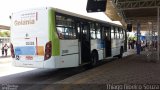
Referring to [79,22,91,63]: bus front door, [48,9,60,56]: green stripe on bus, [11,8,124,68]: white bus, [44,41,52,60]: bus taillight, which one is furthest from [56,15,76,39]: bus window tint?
[79,22,91,63]: bus front door

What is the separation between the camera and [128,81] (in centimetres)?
1016

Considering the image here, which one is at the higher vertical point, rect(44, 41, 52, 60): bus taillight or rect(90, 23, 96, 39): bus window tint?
rect(90, 23, 96, 39): bus window tint

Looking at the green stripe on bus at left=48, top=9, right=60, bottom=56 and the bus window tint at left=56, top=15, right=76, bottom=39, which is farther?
the bus window tint at left=56, top=15, right=76, bottom=39

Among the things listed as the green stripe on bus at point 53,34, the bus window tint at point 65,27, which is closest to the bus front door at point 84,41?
the bus window tint at point 65,27

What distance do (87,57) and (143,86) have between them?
6982 millimetres

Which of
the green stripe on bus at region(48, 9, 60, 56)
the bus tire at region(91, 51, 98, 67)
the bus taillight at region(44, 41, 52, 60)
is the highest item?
the green stripe on bus at region(48, 9, 60, 56)

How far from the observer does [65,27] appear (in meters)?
13.4

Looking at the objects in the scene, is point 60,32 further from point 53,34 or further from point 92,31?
point 92,31

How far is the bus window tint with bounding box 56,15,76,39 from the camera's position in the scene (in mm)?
12992

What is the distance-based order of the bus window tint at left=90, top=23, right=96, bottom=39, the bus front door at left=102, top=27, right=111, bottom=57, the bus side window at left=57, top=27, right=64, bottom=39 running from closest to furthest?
1. the bus side window at left=57, top=27, right=64, bottom=39
2. the bus window tint at left=90, top=23, right=96, bottom=39
3. the bus front door at left=102, top=27, right=111, bottom=57

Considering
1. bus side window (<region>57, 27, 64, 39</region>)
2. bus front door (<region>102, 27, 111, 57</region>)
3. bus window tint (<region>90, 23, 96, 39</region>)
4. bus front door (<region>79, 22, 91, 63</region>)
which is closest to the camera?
bus side window (<region>57, 27, 64, 39</region>)

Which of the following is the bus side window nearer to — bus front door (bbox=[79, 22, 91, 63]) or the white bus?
the white bus

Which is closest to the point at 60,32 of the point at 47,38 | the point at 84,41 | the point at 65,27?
the point at 65,27

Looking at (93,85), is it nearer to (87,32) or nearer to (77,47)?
(77,47)
